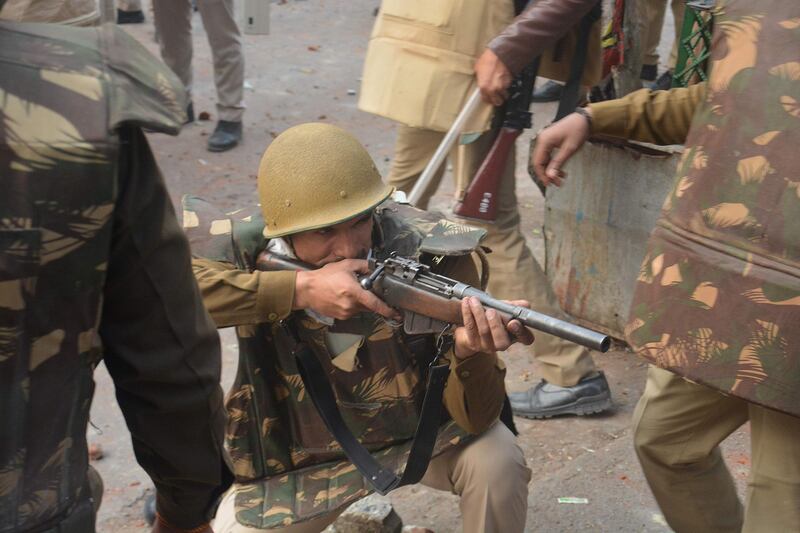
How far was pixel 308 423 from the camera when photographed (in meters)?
2.83

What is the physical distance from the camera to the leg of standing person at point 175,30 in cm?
646

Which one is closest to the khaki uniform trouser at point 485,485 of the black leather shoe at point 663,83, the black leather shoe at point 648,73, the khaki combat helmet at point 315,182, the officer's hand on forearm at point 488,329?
the officer's hand on forearm at point 488,329

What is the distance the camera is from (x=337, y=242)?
8.88ft

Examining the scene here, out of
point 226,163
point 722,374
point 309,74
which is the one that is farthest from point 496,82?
point 309,74

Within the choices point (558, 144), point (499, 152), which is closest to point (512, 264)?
point (499, 152)

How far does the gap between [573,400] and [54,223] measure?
2.77 metres

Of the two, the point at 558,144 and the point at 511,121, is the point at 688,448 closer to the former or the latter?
the point at 558,144

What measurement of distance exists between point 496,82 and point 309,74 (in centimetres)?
483

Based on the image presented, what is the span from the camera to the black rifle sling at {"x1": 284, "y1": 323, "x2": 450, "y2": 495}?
8.67 feet

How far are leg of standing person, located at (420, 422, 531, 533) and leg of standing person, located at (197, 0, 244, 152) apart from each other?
13.8ft

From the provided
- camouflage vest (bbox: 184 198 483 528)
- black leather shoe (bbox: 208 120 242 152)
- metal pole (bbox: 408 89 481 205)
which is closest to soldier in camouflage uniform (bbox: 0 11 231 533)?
camouflage vest (bbox: 184 198 483 528)

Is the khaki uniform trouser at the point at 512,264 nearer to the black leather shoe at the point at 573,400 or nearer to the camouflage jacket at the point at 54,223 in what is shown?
the black leather shoe at the point at 573,400

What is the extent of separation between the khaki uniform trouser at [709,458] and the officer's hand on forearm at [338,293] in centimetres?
71

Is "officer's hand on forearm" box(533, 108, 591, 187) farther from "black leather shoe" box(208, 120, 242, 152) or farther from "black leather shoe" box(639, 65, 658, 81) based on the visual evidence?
"black leather shoe" box(208, 120, 242, 152)
